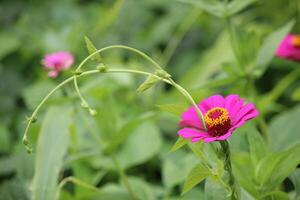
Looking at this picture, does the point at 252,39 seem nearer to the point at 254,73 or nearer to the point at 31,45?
the point at 254,73

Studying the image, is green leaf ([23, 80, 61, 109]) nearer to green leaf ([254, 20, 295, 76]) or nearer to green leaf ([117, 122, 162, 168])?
green leaf ([117, 122, 162, 168])

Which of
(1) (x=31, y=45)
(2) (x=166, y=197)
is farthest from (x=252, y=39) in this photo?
(1) (x=31, y=45)

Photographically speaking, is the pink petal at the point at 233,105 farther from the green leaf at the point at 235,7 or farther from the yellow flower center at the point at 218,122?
the green leaf at the point at 235,7

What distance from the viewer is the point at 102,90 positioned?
43.0 inches

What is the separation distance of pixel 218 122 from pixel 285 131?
40 cm

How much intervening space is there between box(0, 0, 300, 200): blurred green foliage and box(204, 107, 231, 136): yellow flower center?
4 cm

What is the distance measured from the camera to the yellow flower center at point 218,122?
61cm

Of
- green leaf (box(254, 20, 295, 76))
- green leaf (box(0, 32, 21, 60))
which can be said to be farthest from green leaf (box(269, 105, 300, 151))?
green leaf (box(0, 32, 21, 60))

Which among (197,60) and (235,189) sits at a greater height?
(235,189)

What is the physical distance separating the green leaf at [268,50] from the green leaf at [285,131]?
0.37 feet

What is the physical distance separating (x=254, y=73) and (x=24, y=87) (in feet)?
2.21

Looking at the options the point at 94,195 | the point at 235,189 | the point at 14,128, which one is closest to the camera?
the point at 235,189

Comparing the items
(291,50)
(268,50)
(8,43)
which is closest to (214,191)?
(268,50)

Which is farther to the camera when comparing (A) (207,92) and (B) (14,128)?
(B) (14,128)
